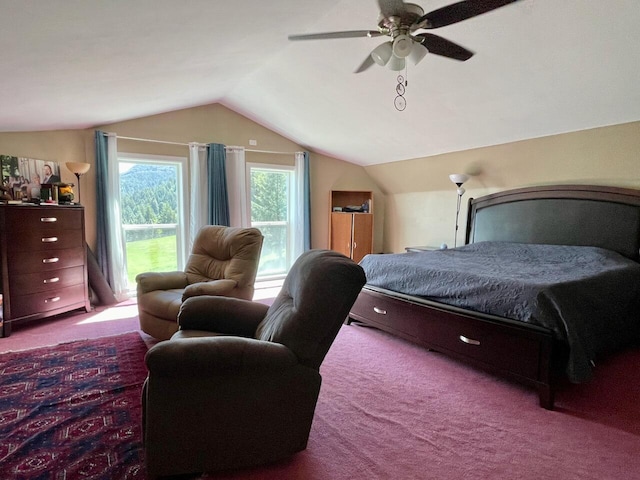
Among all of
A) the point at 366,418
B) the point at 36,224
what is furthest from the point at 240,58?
the point at 366,418

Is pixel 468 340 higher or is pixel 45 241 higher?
pixel 45 241

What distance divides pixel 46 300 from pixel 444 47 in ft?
13.6

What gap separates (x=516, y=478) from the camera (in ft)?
5.19

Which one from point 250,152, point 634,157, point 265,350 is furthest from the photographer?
point 250,152

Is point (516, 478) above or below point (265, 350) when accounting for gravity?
below

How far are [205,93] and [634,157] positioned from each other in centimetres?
464

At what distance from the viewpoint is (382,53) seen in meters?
2.11

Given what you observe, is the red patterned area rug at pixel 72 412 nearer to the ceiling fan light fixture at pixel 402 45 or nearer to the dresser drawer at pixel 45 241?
the dresser drawer at pixel 45 241

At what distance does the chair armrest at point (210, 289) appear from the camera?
2742 millimetres

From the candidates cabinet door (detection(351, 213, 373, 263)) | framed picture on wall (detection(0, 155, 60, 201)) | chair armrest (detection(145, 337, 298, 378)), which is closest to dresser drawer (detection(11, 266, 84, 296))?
framed picture on wall (detection(0, 155, 60, 201))

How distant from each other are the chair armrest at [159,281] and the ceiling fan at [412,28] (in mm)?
2327

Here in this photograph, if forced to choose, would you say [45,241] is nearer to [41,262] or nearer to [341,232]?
[41,262]

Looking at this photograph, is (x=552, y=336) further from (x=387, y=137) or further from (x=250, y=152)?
(x=250, y=152)

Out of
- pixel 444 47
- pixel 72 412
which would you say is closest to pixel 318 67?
pixel 444 47
